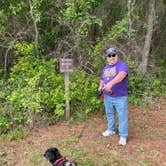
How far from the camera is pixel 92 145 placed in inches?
212

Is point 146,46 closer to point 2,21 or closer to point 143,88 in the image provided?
point 143,88

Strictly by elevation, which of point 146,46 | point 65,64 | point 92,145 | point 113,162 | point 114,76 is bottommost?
point 113,162

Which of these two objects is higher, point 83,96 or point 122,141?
point 83,96

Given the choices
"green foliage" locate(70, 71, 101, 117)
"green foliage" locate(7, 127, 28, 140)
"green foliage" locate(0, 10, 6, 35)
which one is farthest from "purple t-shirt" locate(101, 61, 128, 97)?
"green foliage" locate(0, 10, 6, 35)

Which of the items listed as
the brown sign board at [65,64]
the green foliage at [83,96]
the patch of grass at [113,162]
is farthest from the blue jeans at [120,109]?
the brown sign board at [65,64]

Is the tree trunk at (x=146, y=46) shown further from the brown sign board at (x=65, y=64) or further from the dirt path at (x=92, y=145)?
the brown sign board at (x=65, y=64)

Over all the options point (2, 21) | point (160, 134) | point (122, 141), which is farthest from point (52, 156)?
point (2, 21)

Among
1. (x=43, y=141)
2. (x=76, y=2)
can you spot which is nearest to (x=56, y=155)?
(x=43, y=141)

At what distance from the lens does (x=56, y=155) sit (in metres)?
4.45

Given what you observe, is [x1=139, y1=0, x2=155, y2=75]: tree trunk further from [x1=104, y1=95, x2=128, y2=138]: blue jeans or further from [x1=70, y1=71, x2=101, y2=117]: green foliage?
[x1=104, y1=95, x2=128, y2=138]: blue jeans

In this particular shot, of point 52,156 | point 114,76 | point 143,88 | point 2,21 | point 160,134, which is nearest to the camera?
point 52,156

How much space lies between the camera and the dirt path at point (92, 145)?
4.94 m

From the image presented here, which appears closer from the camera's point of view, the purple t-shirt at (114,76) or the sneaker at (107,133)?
the purple t-shirt at (114,76)

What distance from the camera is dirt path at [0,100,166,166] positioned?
494 centimetres
